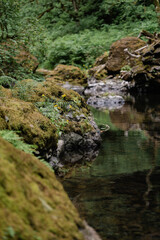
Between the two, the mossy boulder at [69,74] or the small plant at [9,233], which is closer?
the small plant at [9,233]

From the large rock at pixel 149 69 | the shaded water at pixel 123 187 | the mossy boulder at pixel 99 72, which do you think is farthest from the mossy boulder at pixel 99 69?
the shaded water at pixel 123 187

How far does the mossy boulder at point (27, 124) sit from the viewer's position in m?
4.46

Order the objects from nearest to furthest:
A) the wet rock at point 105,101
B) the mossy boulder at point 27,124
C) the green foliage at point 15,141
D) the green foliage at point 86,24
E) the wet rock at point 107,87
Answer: the green foliage at point 15,141
the mossy boulder at point 27,124
the wet rock at point 105,101
the wet rock at point 107,87
the green foliage at point 86,24

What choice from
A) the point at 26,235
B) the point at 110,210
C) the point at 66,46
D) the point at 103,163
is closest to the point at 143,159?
the point at 103,163

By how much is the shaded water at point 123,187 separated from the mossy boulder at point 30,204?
0.92 meters

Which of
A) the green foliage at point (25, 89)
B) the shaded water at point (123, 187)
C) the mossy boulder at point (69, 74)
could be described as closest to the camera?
the shaded water at point (123, 187)

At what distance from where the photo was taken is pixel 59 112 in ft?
21.2

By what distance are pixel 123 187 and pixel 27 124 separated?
5.56 feet

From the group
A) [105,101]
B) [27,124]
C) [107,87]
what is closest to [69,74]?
[107,87]

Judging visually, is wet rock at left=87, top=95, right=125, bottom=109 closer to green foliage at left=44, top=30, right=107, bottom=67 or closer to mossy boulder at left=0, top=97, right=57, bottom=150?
green foliage at left=44, top=30, right=107, bottom=67

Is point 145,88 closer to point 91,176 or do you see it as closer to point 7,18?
point 7,18

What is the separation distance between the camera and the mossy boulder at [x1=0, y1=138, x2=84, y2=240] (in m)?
1.69

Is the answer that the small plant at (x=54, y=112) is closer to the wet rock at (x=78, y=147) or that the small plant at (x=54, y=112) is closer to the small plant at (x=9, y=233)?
the wet rock at (x=78, y=147)

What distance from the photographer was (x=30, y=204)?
1.88 m
